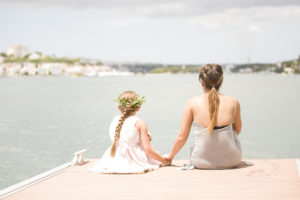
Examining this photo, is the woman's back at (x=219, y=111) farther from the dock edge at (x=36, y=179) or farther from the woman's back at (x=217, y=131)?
the dock edge at (x=36, y=179)

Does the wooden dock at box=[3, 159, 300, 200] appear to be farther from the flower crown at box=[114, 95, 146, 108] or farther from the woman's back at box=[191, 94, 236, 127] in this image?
the flower crown at box=[114, 95, 146, 108]

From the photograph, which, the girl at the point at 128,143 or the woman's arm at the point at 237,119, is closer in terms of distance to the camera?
the woman's arm at the point at 237,119

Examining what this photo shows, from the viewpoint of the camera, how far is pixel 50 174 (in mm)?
4344

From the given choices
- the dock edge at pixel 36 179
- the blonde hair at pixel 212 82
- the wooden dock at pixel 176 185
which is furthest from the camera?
the blonde hair at pixel 212 82

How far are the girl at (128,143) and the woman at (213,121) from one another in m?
0.49

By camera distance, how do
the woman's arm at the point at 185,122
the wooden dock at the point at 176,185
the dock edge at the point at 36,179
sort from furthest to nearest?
the woman's arm at the point at 185,122
the dock edge at the point at 36,179
the wooden dock at the point at 176,185

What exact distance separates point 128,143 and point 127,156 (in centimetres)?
15

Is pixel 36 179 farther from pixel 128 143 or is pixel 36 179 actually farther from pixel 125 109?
pixel 125 109

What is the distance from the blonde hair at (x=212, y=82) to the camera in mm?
3986

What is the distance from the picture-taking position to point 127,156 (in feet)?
14.3

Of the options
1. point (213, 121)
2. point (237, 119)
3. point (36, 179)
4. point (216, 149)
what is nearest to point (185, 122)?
point (213, 121)

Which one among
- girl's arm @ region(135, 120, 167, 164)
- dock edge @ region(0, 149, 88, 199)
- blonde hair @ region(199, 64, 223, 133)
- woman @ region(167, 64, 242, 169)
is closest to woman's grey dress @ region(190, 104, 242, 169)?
woman @ region(167, 64, 242, 169)

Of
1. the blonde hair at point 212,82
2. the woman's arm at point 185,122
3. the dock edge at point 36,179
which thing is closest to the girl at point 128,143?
the woman's arm at point 185,122

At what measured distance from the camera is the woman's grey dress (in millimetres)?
4078
